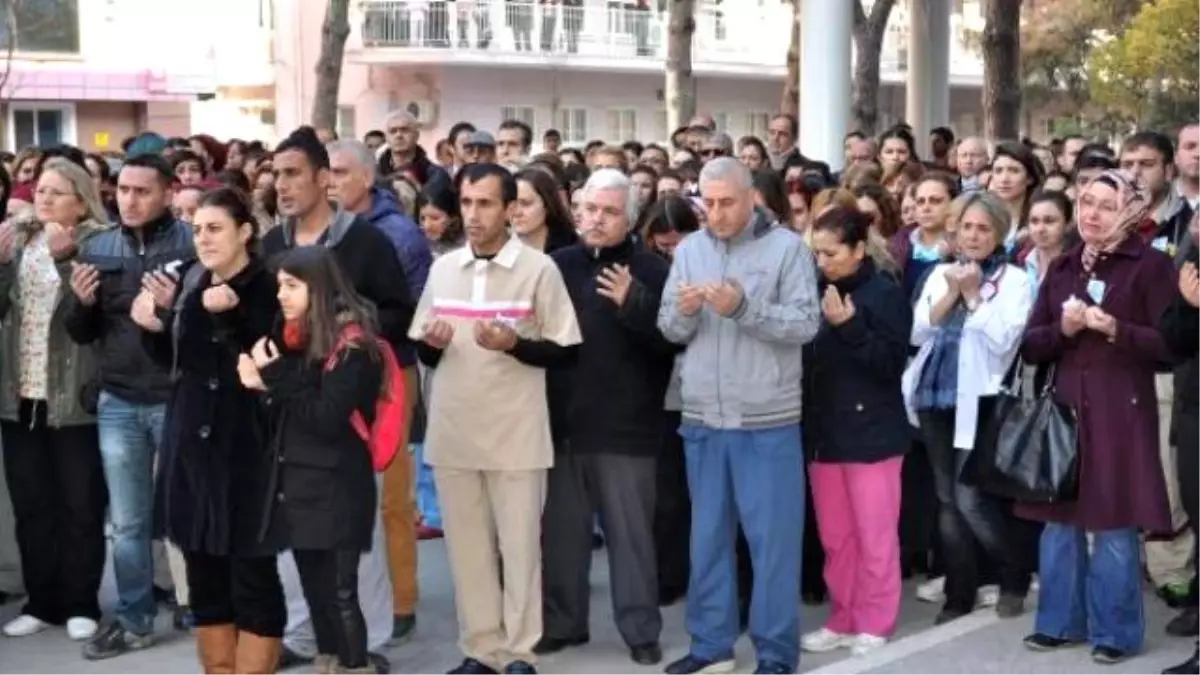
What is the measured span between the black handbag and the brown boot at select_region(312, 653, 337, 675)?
2.76 m

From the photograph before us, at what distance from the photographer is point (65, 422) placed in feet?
26.3

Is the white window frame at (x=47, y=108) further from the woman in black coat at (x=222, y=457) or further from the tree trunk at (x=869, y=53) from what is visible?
the woman in black coat at (x=222, y=457)

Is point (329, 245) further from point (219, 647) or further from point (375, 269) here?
point (219, 647)

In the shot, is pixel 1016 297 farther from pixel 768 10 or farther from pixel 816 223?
pixel 768 10

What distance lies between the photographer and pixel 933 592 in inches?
344

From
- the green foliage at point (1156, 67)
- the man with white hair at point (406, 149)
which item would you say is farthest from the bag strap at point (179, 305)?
the green foliage at point (1156, 67)

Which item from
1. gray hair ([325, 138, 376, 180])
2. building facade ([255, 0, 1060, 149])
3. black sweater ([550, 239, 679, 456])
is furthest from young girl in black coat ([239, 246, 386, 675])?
building facade ([255, 0, 1060, 149])

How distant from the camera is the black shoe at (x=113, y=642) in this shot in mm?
7895

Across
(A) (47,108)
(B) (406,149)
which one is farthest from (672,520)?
(A) (47,108)

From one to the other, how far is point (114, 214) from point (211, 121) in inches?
1268

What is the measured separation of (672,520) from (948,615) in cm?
140

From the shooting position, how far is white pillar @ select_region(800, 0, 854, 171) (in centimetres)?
1549

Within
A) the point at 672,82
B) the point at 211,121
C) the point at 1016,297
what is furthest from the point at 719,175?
the point at 211,121

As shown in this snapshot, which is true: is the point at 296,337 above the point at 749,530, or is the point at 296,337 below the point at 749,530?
above
